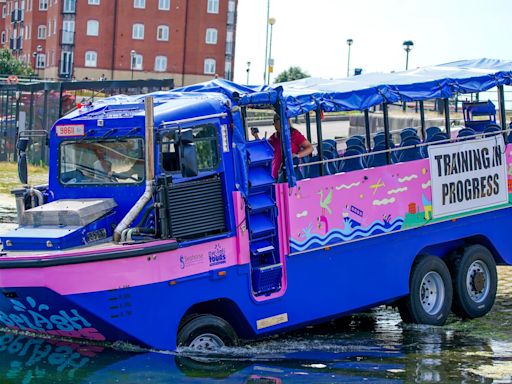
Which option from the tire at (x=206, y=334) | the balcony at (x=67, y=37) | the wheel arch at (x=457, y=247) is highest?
the balcony at (x=67, y=37)

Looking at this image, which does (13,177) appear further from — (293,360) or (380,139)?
(293,360)

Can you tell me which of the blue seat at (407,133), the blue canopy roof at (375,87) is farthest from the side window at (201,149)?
the blue seat at (407,133)

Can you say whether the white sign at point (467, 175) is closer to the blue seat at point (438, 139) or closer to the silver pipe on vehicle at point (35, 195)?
the blue seat at point (438, 139)

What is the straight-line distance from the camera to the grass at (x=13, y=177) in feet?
105

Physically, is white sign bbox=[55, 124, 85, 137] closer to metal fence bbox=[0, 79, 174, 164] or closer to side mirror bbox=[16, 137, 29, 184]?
side mirror bbox=[16, 137, 29, 184]

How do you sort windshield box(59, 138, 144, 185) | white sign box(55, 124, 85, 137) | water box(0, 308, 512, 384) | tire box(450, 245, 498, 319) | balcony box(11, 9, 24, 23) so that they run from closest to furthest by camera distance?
1. water box(0, 308, 512, 384)
2. windshield box(59, 138, 144, 185)
3. white sign box(55, 124, 85, 137)
4. tire box(450, 245, 498, 319)
5. balcony box(11, 9, 24, 23)

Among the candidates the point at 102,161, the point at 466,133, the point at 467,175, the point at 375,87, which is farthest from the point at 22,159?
the point at 466,133

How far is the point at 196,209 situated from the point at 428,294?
15.1ft

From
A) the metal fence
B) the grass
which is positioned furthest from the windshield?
the metal fence

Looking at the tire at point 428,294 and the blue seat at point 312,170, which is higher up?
the blue seat at point 312,170

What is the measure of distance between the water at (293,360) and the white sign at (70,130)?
7.45 ft

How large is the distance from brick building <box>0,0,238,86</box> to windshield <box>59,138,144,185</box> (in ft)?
256

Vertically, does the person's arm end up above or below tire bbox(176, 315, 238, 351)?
above

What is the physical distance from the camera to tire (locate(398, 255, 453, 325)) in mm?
14594
